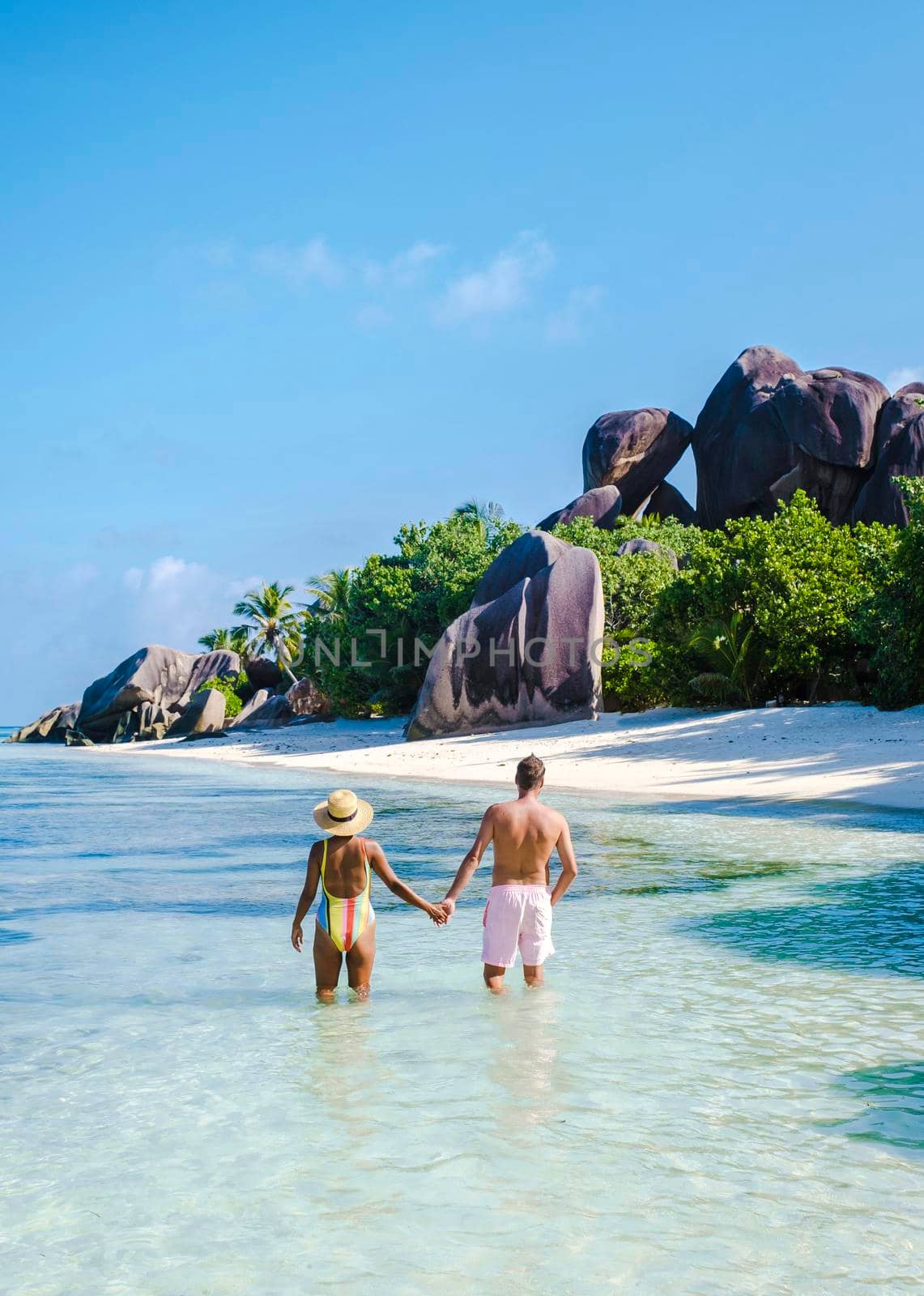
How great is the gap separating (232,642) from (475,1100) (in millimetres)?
69098

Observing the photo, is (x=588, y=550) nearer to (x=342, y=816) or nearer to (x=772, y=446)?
(x=772, y=446)

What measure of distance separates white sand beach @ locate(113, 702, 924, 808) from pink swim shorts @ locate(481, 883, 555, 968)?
10.7 metres

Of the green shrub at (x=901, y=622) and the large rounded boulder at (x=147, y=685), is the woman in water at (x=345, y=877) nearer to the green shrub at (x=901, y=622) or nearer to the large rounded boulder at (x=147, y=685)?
the green shrub at (x=901, y=622)

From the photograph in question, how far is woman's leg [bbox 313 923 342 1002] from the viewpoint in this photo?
606cm

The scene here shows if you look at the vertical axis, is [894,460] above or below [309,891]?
above

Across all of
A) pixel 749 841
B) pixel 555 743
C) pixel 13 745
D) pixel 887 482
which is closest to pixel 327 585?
pixel 13 745

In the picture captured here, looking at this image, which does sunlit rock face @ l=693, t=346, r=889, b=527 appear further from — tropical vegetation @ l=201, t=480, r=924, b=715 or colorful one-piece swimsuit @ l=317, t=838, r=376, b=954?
colorful one-piece swimsuit @ l=317, t=838, r=376, b=954

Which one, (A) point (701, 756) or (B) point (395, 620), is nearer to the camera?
(A) point (701, 756)

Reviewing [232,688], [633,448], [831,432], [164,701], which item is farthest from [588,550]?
[164,701]

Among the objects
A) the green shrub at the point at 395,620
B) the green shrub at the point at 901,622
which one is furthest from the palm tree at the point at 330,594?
the green shrub at the point at 901,622

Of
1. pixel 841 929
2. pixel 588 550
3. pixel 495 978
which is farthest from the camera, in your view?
pixel 588 550

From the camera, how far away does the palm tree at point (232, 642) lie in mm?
70250

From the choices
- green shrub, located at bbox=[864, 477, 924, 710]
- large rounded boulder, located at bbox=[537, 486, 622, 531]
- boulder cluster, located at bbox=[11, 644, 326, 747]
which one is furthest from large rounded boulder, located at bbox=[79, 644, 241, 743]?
green shrub, located at bbox=[864, 477, 924, 710]

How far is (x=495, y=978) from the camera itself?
6.29 m
